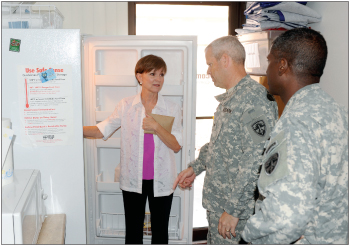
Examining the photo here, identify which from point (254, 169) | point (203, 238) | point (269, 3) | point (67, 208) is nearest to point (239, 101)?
point (254, 169)

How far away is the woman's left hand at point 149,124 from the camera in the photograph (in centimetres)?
225

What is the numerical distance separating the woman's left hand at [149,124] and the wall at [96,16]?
958 millimetres

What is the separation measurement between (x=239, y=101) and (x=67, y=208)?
1.13 m

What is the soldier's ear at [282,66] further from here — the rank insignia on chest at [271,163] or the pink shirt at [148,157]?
the pink shirt at [148,157]

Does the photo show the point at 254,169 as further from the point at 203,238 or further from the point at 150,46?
the point at 203,238

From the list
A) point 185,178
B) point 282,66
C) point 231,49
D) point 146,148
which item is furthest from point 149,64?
point 282,66

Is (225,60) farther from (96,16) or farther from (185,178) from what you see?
(96,16)

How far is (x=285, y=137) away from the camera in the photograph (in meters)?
1.08

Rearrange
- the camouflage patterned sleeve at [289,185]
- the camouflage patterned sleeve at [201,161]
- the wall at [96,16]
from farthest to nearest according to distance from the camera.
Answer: the wall at [96,16]
the camouflage patterned sleeve at [201,161]
the camouflage patterned sleeve at [289,185]

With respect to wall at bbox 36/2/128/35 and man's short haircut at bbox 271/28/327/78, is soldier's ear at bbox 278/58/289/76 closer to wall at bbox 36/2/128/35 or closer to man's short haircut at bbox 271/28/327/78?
man's short haircut at bbox 271/28/327/78

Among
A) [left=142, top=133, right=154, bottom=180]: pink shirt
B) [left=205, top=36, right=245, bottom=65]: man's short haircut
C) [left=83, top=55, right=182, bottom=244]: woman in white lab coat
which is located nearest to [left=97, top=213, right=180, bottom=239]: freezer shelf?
[left=83, top=55, right=182, bottom=244]: woman in white lab coat

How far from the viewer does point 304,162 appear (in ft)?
3.39

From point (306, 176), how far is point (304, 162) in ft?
0.15

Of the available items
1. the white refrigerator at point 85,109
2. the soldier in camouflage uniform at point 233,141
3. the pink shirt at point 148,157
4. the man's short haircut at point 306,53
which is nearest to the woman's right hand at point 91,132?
the white refrigerator at point 85,109
